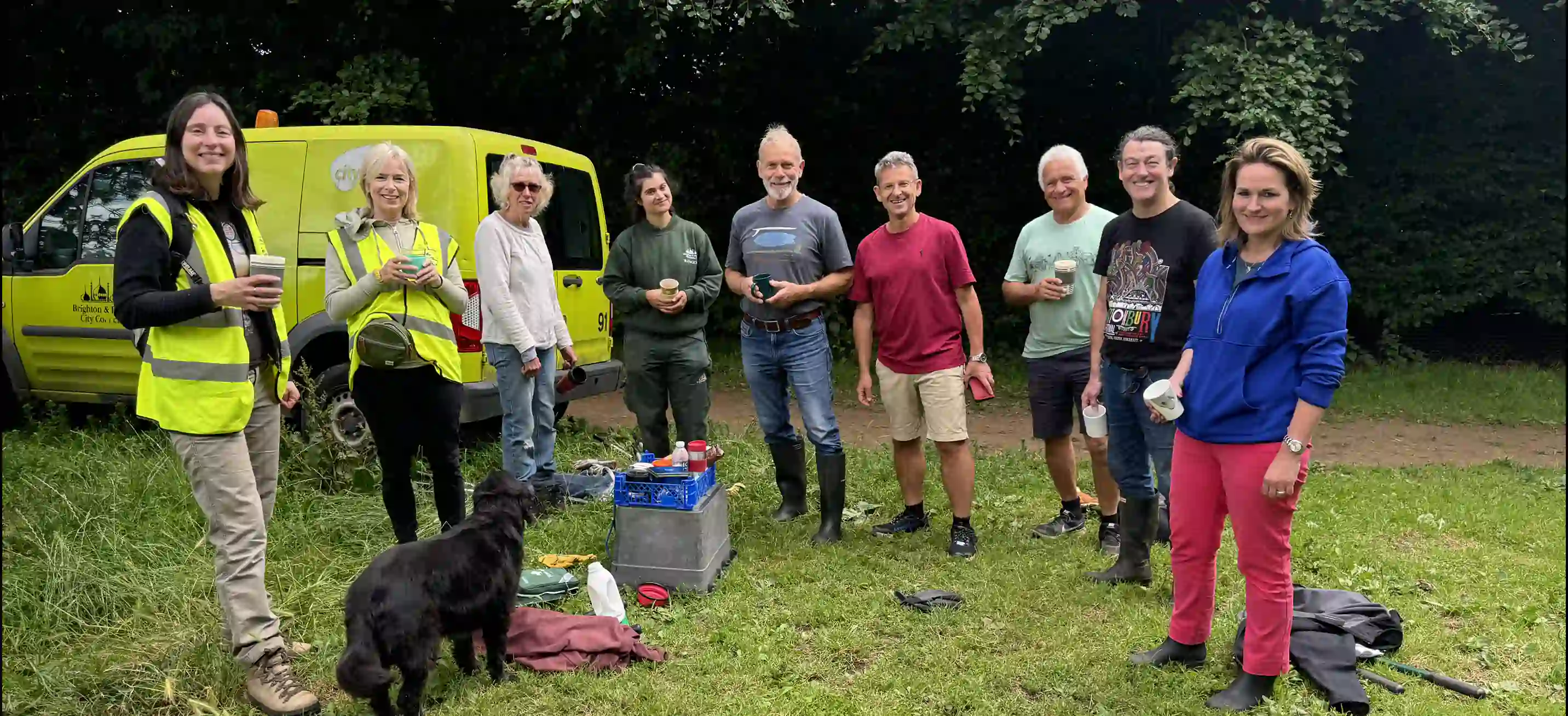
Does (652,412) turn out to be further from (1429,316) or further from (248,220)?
(1429,316)

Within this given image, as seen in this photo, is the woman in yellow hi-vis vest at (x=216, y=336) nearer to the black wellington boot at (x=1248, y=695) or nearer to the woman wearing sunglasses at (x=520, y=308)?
the woman wearing sunglasses at (x=520, y=308)

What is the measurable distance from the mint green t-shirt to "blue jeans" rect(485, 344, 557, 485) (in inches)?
91.7

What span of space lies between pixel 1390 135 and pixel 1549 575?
7.82m

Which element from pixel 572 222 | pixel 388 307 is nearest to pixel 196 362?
pixel 388 307

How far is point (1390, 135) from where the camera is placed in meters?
10.6

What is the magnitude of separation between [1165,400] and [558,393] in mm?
3754

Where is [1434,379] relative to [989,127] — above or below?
below

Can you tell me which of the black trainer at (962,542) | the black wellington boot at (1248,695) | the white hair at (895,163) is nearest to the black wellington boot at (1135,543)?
the black trainer at (962,542)

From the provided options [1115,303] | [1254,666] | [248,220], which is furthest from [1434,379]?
[248,220]

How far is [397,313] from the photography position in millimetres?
3621

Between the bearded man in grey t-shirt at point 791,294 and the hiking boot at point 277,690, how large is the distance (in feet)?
7.49

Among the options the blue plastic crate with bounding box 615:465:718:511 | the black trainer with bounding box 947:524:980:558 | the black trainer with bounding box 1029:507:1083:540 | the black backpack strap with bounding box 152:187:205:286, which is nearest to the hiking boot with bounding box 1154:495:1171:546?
the black trainer with bounding box 1029:507:1083:540

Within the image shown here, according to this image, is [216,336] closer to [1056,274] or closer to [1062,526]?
[1056,274]

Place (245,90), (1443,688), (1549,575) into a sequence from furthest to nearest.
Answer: (245,90), (1549,575), (1443,688)
